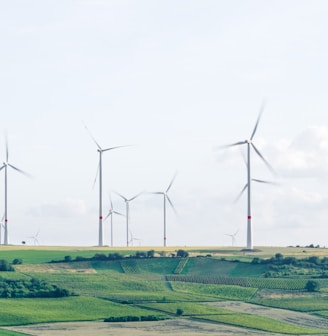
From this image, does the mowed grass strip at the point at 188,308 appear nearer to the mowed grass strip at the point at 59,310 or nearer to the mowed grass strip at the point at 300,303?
the mowed grass strip at the point at 59,310

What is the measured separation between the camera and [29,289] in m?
185

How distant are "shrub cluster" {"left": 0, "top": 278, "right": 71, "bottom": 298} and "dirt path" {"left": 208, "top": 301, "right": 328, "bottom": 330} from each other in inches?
1133

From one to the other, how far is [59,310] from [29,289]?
71.3 feet

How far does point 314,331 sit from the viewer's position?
150 metres

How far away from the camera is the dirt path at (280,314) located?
15882 cm

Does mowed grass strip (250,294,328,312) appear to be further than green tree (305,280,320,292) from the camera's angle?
No

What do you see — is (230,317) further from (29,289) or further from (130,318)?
(29,289)

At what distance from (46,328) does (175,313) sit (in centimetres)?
2595

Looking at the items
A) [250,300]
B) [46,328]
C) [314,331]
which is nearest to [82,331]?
[46,328]

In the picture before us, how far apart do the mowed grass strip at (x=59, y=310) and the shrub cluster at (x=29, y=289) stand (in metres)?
4.37

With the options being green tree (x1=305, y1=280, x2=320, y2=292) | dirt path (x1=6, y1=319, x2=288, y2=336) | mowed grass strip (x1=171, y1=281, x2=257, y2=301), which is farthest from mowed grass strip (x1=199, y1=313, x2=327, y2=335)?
green tree (x1=305, y1=280, x2=320, y2=292)

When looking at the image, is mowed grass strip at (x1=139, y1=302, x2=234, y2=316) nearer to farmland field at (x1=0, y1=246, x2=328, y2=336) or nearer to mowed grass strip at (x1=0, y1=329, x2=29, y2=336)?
farmland field at (x1=0, y1=246, x2=328, y2=336)

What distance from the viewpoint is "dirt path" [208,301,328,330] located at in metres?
159

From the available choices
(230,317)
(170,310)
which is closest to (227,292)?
(170,310)
